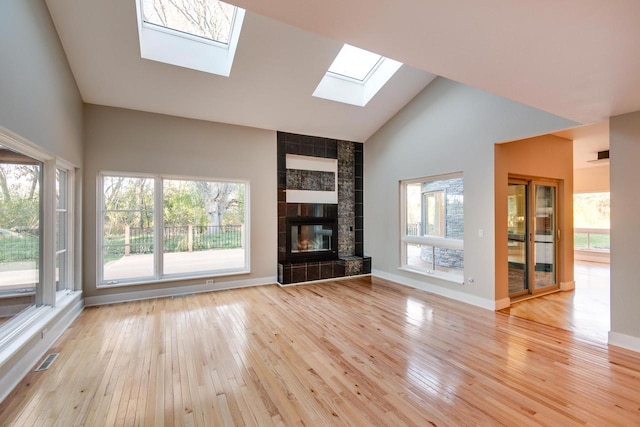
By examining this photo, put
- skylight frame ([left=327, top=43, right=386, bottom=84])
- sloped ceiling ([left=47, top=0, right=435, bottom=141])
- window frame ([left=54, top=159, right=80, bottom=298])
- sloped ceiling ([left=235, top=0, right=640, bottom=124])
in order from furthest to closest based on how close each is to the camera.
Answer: skylight frame ([left=327, top=43, right=386, bottom=84]), window frame ([left=54, top=159, right=80, bottom=298]), sloped ceiling ([left=47, top=0, right=435, bottom=141]), sloped ceiling ([left=235, top=0, right=640, bottom=124])

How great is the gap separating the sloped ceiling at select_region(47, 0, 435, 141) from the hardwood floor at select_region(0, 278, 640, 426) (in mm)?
3193

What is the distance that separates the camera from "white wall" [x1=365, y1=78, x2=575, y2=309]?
3943 millimetres

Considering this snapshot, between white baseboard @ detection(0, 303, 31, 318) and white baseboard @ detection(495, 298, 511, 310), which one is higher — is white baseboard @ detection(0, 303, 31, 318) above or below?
above

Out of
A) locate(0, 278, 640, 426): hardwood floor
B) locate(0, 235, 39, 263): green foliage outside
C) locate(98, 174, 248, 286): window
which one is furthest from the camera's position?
locate(98, 174, 248, 286): window

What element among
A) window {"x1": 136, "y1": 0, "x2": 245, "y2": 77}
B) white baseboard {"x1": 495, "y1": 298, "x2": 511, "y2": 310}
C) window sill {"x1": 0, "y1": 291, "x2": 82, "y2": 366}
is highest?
window {"x1": 136, "y1": 0, "x2": 245, "y2": 77}

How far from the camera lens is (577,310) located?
399 cm

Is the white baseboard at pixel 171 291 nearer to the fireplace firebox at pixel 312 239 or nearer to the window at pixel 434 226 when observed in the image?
the fireplace firebox at pixel 312 239

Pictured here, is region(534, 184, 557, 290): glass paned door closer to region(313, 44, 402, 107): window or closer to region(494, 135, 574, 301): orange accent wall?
region(494, 135, 574, 301): orange accent wall

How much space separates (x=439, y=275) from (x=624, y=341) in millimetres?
2258

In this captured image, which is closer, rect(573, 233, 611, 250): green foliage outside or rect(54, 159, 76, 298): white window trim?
rect(54, 159, 76, 298): white window trim

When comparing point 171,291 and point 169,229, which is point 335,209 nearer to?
point 169,229

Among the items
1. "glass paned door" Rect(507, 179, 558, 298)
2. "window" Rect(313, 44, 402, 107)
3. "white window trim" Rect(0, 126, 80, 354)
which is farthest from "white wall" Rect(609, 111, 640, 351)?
"white window trim" Rect(0, 126, 80, 354)

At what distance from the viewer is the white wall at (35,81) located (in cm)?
225

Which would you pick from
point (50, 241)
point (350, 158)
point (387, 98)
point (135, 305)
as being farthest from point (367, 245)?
point (50, 241)
